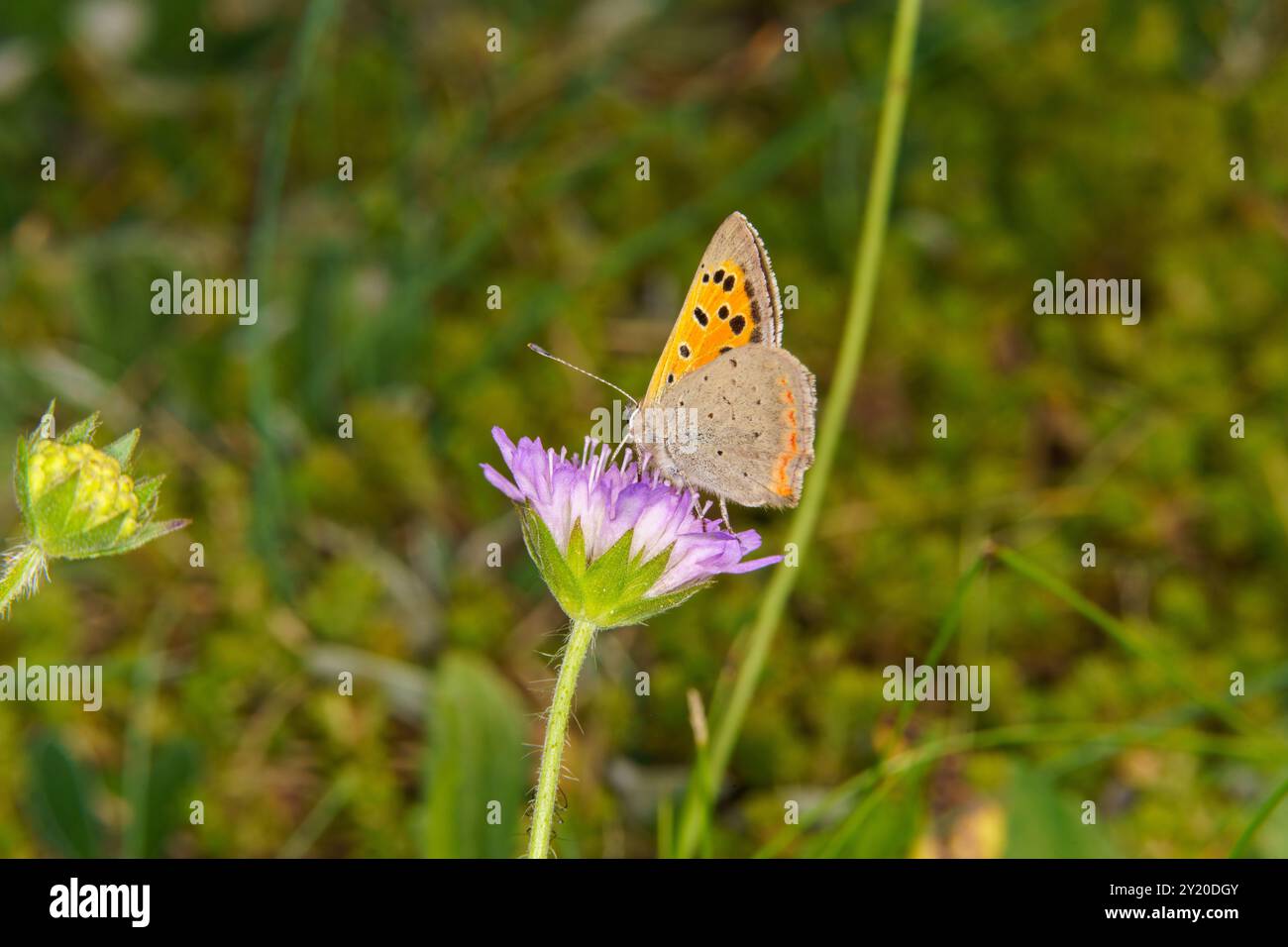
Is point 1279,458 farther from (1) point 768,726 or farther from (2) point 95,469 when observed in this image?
(2) point 95,469

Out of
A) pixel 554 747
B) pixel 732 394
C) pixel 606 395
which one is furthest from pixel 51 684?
pixel 554 747

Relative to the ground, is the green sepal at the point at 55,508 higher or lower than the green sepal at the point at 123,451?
lower

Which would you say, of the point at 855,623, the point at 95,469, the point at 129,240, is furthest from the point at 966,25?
the point at 95,469

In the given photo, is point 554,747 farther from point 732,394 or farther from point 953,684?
point 953,684

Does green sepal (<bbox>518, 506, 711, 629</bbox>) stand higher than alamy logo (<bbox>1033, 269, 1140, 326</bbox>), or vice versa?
alamy logo (<bbox>1033, 269, 1140, 326</bbox>)

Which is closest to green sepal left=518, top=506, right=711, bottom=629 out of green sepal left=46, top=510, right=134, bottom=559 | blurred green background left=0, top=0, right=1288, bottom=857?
green sepal left=46, top=510, right=134, bottom=559

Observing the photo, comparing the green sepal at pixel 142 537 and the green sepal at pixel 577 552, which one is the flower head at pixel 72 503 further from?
the green sepal at pixel 577 552

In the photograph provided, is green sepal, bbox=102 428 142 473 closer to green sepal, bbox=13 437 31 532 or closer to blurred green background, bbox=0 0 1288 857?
green sepal, bbox=13 437 31 532
